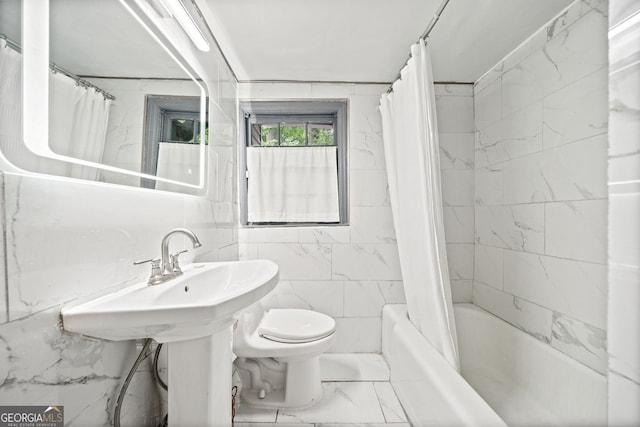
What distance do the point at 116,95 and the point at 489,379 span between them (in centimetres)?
235

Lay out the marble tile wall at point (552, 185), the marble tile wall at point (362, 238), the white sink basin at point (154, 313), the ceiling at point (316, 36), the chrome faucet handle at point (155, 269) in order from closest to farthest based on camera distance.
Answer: the white sink basin at point (154, 313) → the ceiling at point (316, 36) → the chrome faucet handle at point (155, 269) → the marble tile wall at point (552, 185) → the marble tile wall at point (362, 238)

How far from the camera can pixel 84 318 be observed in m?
0.65

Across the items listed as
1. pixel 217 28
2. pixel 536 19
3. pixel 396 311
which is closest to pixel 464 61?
pixel 536 19

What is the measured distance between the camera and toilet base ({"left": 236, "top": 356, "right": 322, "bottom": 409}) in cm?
152

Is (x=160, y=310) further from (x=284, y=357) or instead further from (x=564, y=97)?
(x=564, y=97)

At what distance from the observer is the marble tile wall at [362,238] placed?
2057 millimetres

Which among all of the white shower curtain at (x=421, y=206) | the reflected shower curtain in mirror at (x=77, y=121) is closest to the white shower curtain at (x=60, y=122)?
the reflected shower curtain in mirror at (x=77, y=121)

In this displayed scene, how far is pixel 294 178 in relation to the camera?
2.14 meters

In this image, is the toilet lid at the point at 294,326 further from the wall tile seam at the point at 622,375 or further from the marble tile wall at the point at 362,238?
the wall tile seam at the point at 622,375

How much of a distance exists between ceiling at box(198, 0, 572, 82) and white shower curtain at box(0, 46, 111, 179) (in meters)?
0.95

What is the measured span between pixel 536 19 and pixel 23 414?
2.48 metres

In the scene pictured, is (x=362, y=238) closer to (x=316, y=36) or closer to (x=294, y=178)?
(x=294, y=178)

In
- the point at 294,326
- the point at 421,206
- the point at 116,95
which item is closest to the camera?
the point at 116,95

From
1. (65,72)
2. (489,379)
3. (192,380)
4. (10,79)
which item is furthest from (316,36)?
(489,379)
